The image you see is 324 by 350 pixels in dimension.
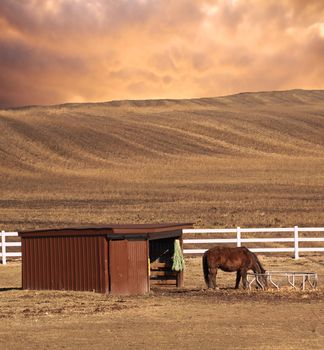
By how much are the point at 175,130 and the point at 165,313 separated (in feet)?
269

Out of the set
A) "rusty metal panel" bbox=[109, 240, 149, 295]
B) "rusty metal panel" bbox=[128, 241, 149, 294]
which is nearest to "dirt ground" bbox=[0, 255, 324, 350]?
"rusty metal panel" bbox=[128, 241, 149, 294]

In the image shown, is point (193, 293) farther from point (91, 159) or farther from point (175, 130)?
point (175, 130)

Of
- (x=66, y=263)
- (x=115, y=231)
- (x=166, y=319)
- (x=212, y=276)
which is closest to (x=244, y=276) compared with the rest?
(x=212, y=276)

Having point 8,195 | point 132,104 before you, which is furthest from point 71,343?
point 132,104

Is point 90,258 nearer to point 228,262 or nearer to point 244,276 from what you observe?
point 228,262

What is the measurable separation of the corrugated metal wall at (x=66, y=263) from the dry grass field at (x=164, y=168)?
2240cm

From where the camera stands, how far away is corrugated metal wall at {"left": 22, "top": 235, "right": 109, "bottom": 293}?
26266mm

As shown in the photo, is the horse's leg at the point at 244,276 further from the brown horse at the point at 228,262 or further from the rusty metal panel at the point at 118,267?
the rusty metal panel at the point at 118,267

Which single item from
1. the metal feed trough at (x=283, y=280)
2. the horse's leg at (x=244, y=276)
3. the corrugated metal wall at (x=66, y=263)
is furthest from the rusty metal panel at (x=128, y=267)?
the metal feed trough at (x=283, y=280)

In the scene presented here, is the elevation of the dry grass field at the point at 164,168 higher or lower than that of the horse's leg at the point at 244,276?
higher

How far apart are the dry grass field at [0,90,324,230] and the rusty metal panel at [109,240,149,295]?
23.6 metres

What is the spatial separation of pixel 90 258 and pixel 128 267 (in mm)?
1133

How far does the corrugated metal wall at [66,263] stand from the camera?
2627cm

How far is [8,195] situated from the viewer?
65875 millimetres
